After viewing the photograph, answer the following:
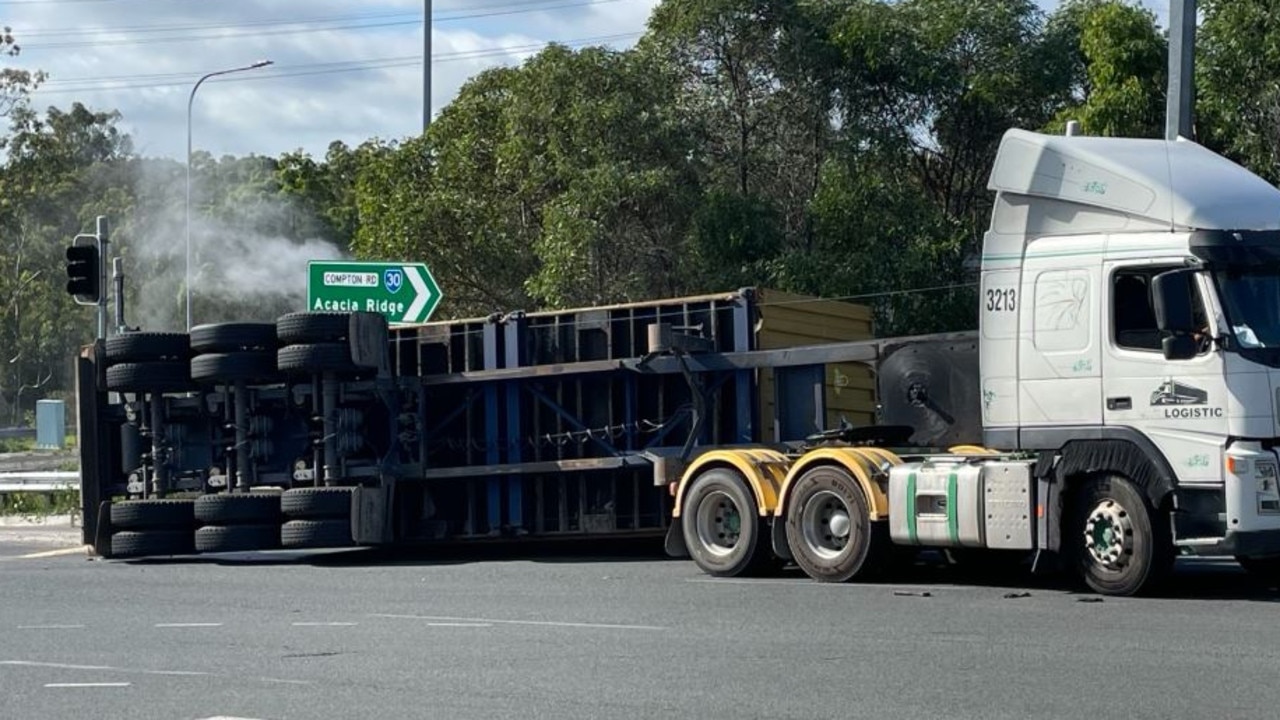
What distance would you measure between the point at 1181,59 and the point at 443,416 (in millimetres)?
8445

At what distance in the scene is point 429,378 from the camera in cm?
1975

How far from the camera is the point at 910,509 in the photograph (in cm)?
1515

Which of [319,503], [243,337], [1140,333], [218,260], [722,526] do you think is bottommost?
[722,526]

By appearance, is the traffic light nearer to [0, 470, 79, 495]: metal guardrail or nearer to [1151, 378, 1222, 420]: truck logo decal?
[0, 470, 79, 495]: metal guardrail

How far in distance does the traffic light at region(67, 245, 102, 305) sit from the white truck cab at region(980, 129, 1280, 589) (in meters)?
14.3

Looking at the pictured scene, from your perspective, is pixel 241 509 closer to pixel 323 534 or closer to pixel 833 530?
pixel 323 534

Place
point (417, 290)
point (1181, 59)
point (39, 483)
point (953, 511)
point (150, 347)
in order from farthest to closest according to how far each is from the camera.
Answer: point (39, 483) < point (417, 290) < point (150, 347) < point (1181, 59) < point (953, 511)

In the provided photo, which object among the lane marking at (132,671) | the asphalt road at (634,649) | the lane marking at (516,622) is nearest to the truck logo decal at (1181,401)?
the asphalt road at (634,649)

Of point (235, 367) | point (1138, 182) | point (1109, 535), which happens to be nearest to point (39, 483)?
point (235, 367)

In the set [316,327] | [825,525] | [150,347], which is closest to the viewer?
[825,525]

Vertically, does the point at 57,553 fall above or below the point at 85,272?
below

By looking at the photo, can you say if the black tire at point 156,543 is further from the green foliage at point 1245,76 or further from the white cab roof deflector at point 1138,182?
the green foliage at point 1245,76

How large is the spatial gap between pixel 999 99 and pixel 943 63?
100 centimetres

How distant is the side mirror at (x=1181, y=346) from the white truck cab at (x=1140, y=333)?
0.01 metres
